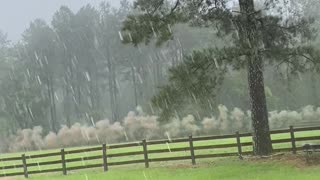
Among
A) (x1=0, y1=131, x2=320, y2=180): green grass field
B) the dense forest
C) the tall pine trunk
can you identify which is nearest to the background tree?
the tall pine trunk

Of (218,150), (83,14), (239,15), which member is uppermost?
(83,14)

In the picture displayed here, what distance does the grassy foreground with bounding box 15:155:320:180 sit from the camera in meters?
16.8

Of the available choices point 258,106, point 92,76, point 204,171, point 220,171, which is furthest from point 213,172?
point 92,76

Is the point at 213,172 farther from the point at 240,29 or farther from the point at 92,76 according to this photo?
the point at 92,76

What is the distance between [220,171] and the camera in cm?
1858

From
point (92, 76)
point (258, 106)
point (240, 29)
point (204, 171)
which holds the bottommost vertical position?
point (204, 171)

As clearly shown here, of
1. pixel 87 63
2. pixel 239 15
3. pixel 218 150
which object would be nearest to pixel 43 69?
pixel 87 63

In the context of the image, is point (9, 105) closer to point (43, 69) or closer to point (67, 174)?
point (43, 69)

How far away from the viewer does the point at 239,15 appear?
67.3 ft

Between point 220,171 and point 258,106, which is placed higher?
point 258,106

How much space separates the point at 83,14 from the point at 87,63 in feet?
30.2

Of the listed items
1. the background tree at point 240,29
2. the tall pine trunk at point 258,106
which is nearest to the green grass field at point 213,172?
the tall pine trunk at point 258,106

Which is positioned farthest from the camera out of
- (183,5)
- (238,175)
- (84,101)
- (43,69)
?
(84,101)

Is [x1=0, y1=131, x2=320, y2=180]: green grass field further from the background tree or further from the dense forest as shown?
the dense forest
